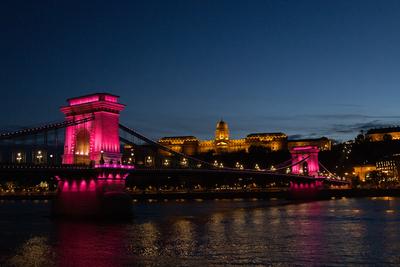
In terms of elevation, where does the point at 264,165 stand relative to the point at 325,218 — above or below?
above

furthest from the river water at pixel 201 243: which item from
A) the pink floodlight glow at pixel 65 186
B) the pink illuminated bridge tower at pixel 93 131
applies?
the pink illuminated bridge tower at pixel 93 131

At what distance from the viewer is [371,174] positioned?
484 feet

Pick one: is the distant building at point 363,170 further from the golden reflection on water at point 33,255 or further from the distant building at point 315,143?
the golden reflection on water at point 33,255

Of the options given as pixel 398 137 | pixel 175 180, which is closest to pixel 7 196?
pixel 175 180

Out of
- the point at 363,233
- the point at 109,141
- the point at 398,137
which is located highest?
the point at 398,137

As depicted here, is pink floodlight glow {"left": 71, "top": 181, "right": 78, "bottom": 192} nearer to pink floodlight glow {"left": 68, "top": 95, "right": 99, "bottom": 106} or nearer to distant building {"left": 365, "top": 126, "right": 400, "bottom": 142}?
pink floodlight glow {"left": 68, "top": 95, "right": 99, "bottom": 106}

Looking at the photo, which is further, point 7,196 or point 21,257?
point 7,196

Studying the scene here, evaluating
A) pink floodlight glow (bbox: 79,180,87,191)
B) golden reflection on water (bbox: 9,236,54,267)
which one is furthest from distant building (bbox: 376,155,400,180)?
golden reflection on water (bbox: 9,236,54,267)

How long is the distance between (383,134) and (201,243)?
167m

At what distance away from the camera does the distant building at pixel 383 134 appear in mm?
186625

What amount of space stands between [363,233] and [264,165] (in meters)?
116

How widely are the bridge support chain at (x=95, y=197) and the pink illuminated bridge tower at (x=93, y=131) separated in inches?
66.6

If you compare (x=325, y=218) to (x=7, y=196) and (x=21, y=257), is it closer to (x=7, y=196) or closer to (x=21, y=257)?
(x=21, y=257)

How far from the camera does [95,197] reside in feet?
146
